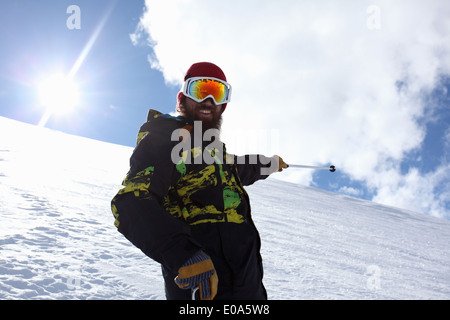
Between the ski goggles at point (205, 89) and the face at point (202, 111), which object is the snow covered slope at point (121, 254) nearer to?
the face at point (202, 111)

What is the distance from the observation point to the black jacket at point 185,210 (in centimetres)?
114

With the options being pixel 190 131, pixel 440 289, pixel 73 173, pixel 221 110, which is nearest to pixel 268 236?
pixel 440 289

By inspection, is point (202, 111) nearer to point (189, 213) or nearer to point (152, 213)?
point (189, 213)

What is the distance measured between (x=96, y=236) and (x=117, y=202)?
9.69 ft

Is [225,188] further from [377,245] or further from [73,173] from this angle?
[73,173]

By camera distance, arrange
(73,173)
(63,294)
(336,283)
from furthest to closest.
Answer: (73,173), (336,283), (63,294)

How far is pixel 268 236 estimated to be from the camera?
213 inches

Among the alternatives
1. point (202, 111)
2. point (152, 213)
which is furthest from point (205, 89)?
point (152, 213)

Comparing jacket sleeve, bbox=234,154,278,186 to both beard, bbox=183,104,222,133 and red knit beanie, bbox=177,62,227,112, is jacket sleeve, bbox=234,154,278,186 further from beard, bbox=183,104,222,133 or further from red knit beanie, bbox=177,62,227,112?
red knit beanie, bbox=177,62,227,112

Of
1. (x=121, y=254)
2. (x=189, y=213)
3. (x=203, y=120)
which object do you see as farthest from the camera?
(x=121, y=254)

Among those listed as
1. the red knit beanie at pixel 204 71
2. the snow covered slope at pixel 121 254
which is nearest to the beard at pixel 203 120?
the red knit beanie at pixel 204 71

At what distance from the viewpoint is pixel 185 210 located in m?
1.43

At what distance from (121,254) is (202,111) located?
2.33m

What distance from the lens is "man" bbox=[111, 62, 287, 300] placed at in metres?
1.13
